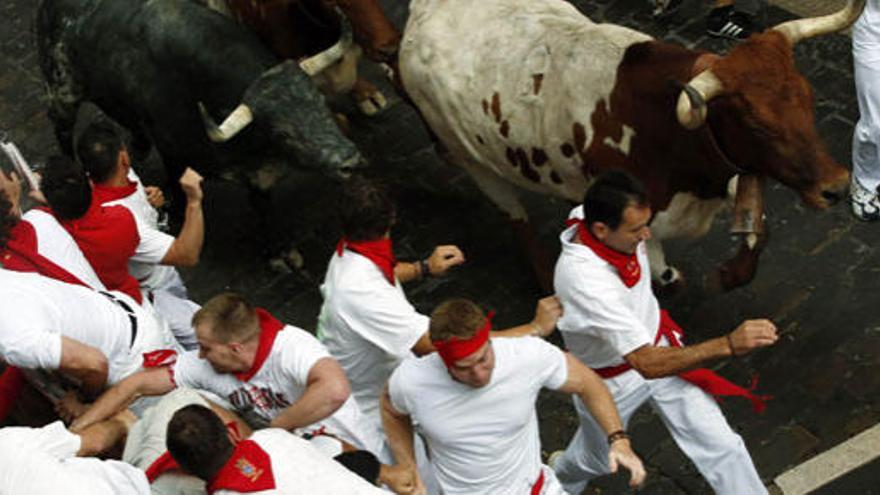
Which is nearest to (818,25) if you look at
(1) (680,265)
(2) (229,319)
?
(1) (680,265)

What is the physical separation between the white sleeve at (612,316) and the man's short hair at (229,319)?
4.56ft

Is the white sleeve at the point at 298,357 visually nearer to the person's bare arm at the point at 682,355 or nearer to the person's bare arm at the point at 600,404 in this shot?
the person's bare arm at the point at 600,404

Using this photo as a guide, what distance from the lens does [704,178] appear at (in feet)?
23.3

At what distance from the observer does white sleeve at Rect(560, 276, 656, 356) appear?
18.9 ft

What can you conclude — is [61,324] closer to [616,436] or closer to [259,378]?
[259,378]

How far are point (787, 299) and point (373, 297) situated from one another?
3.17 meters

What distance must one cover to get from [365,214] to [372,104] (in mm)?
4553

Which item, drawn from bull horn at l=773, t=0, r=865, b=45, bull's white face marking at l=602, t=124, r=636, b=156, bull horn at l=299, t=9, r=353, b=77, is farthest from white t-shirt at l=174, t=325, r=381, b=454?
bull horn at l=299, t=9, r=353, b=77

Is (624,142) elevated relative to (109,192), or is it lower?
lower

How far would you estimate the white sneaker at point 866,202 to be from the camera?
325 inches

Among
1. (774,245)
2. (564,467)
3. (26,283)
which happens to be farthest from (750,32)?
(26,283)

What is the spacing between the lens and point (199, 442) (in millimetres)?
4652

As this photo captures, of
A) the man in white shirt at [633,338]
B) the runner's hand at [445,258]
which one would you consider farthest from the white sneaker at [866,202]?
the runner's hand at [445,258]

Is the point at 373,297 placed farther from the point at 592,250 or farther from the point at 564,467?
the point at 564,467
